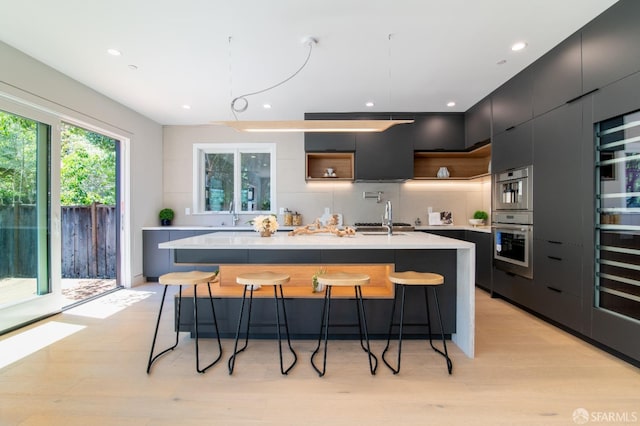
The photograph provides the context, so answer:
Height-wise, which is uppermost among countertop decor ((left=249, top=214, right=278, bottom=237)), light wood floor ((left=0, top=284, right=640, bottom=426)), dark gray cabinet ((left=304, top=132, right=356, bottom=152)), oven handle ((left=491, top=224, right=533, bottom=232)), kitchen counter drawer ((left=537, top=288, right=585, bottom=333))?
dark gray cabinet ((left=304, top=132, right=356, bottom=152))

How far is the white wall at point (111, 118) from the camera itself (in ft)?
→ 9.09

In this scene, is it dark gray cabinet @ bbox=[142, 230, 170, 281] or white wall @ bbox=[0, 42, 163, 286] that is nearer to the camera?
white wall @ bbox=[0, 42, 163, 286]

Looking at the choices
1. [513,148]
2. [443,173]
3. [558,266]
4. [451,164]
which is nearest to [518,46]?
[513,148]

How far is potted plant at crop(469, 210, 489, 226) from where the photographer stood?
14.9ft

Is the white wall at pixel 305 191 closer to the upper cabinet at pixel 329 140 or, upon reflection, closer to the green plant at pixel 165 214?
the green plant at pixel 165 214

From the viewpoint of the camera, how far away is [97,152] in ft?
15.5

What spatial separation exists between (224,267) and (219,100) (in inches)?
98.6

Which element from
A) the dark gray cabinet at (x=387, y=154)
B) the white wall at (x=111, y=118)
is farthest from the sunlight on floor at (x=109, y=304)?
the dark gray cabinet at (x=387, y=154)

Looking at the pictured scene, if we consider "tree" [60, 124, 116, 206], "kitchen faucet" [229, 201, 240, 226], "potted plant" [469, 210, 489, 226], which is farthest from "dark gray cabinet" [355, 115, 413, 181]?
"tree" [60, 124, 116, 206]

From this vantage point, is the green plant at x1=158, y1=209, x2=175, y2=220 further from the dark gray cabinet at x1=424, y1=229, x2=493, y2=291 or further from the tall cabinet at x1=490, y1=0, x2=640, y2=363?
the tall cabinet at x1=490, y1=0, x2=640, y2=363

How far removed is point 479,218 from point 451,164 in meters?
1.01

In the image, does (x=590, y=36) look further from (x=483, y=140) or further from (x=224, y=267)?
(x=224, y=267)

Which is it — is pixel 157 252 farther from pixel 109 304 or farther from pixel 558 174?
pixel 558 174

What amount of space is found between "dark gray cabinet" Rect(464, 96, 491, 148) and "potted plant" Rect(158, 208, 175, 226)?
4.95m
